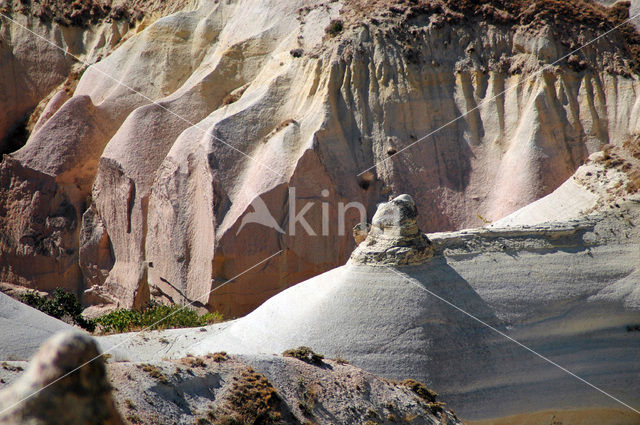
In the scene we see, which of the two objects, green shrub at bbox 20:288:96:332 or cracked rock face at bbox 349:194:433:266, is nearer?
cracked rock face at bbox 349:194:433:266

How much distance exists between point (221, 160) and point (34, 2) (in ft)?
56.2

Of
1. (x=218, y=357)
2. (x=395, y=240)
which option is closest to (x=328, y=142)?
(x=395, y=240)

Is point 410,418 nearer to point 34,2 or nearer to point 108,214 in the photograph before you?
point 108,214

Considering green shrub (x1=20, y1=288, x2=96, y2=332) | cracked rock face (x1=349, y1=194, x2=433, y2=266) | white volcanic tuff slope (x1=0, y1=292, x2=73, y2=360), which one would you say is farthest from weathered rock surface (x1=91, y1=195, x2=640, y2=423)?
green shrub (x1=20, y1=288, x2=96, y2=332)

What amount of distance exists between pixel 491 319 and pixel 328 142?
11.0m

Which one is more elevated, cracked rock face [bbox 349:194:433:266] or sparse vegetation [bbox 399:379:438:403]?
cracked rock face [bbox 349:194:433:266]

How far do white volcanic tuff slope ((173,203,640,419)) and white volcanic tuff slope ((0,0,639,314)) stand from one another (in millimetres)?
7854

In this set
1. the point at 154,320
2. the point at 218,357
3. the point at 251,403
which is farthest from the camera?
the point at 154,320

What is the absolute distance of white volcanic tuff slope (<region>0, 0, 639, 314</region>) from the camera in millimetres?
22984

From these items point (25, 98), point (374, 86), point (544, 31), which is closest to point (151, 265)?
point (374, 86)

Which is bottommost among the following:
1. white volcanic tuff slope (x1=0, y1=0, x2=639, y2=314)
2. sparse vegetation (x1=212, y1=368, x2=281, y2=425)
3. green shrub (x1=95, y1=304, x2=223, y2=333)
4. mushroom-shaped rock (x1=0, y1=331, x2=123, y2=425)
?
green shrub (x1=95, y1=304, x2=223, y2=333)

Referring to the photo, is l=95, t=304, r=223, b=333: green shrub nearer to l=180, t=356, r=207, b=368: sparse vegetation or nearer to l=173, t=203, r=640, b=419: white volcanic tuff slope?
l=173, t=203, r=640, b=419: white volcanic tuff slope

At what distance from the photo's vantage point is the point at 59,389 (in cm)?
640

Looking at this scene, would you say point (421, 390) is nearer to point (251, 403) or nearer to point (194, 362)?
point (251, 403)
